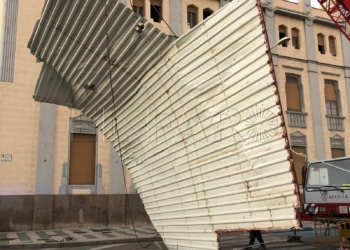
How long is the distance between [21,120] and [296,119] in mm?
14988

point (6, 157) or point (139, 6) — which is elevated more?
point (139, 6)

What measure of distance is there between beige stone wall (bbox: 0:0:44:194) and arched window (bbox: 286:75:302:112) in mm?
14131

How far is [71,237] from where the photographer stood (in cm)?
1261

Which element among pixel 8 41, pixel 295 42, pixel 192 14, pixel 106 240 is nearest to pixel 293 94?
pixel 295 42

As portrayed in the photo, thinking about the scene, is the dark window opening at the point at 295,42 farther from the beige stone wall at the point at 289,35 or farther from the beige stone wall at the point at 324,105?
the beige stone wall at the point at 324,105

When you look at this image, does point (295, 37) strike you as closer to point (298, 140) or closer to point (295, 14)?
point (295, 14)

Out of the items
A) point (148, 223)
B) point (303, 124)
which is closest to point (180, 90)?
point (148, 223)

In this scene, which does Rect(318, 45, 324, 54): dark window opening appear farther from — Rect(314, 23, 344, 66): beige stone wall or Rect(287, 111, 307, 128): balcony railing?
Rect(287, 111, 307, 128): balcony railing

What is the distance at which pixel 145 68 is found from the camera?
5809 mm

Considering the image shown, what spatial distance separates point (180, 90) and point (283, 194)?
2.20 metres

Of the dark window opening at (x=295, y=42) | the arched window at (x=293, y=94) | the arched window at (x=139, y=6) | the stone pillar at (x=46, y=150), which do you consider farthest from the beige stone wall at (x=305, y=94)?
the stone pillar at (x=46, y=150)

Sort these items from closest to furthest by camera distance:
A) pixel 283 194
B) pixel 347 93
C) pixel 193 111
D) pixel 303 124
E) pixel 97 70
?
pixel 283 194
pixel 193 111
pixel 97 70
pixel 303 124
pixel 347 93

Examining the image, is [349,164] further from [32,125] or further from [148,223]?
[32,125]

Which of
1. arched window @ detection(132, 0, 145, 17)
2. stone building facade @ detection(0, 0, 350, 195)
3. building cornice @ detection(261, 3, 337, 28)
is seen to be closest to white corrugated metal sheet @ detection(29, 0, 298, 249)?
stone building facade @ detection(0, 0, 350, 195)
